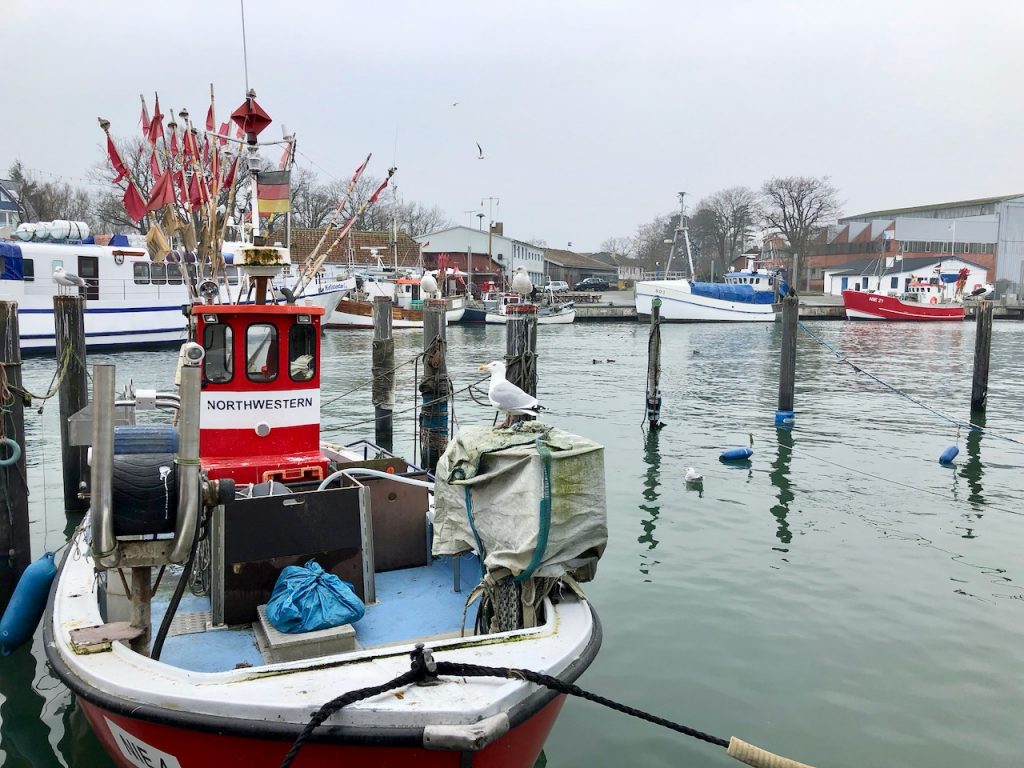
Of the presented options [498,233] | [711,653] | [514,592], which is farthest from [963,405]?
[498,233]

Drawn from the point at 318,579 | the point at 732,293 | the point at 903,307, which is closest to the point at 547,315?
the point at 732,293

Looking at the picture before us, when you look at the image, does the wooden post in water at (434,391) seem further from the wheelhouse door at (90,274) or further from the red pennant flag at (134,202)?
the wheelhouse door at (90,274)

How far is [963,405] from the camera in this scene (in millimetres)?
22016

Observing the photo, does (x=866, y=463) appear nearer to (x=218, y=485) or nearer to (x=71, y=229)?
(x=218, y=485)

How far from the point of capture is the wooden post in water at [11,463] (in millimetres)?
7836

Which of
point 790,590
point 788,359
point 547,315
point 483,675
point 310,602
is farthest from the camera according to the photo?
point 547,315

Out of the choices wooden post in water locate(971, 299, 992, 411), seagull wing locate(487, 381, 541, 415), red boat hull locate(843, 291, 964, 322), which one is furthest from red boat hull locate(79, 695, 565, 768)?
red boat hull locate(843, 291, 964, 322)

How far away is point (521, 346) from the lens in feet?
38.7

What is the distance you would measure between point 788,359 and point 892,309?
52.0m

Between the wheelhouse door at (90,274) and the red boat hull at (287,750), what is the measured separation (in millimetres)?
31760

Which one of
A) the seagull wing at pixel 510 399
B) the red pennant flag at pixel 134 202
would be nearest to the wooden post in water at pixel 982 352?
the seagull wing at pixel 510 399

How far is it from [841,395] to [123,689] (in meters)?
23.0

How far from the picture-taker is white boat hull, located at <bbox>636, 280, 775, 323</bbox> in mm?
63156

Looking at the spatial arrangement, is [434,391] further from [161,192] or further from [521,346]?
[161,192]
